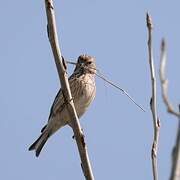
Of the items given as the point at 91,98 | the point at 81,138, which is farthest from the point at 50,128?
the point at 81,138

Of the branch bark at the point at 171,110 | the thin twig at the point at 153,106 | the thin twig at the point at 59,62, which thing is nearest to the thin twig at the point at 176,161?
the branch bark at the point at 171,110

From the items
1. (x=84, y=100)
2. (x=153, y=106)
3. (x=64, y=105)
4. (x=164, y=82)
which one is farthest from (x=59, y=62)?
(x=84, y=100)

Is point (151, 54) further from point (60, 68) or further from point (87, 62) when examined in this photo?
point (87, 62)

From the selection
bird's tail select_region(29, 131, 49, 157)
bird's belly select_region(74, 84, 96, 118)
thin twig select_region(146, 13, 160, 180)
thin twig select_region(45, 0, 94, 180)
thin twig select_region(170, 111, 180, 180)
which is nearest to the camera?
thin twig select_region(170, 111, 180, 180)

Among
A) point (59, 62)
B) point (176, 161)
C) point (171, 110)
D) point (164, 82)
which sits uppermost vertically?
point (59, 62)

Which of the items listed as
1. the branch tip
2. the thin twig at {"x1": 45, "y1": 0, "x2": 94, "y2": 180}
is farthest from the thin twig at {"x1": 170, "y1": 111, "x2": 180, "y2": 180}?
the thin twig at {"x1": 45, "y1": 0, "x2": 94, "y2": 180}

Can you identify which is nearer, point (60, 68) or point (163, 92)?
point (163, 92)

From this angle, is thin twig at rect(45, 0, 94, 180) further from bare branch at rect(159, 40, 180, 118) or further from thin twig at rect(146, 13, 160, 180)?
bare branch at rect(159, 40, 180, 118)

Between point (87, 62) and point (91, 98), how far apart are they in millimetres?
1024

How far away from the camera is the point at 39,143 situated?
8.18 meters

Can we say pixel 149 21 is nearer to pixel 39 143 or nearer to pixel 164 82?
pixel 164 82

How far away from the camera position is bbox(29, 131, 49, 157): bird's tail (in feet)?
26.5

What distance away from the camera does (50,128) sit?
8312mm

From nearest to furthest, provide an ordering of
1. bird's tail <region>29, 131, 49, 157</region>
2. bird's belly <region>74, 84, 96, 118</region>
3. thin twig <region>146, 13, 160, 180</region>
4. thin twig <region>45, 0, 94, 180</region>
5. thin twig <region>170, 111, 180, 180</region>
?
1. thin twig <region>170, 111, 180, 180</region>
2. thin twig <region>146, 13, 160, 180</region>
3. thin twig <region>45, 0, 94, 180</region>
4. bird's tail <region>29, 131, 49, 157</region>
5. bird's belly <region>74, 84, 96, 118</region>
